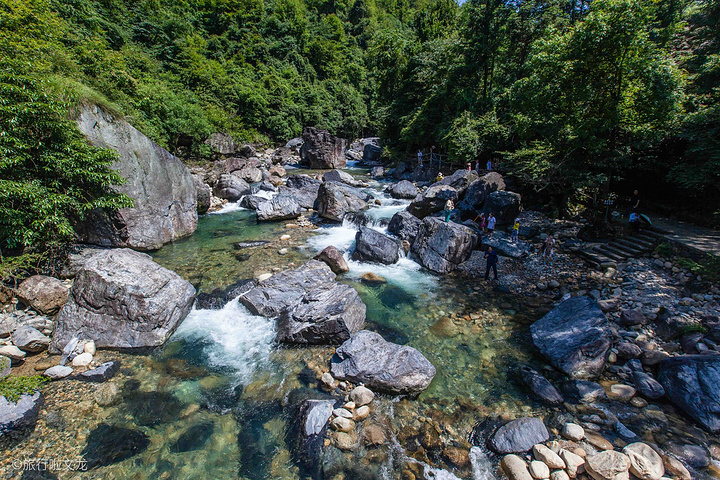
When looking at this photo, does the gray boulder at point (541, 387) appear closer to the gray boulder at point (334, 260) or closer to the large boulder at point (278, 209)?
the gray boulder at point (334, 260)

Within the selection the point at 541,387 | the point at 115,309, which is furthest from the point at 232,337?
the point at 541,387

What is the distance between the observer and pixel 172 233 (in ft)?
47.3

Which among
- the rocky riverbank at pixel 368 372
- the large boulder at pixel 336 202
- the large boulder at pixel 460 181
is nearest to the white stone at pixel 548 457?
the rocky riverbank at pixel 368 372

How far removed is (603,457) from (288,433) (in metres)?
5.59

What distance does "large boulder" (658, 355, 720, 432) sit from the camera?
18.9 ft

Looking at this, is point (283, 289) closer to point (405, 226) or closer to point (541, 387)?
point (541, 387)

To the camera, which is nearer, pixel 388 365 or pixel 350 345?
pixel 388 365

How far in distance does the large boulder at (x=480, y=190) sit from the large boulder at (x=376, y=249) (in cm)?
659

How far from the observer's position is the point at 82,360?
7062 millimetres

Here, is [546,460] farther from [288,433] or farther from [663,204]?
[663,204]

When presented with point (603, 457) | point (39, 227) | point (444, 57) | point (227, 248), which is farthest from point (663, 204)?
point (39, 227)

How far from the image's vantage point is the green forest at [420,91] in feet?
Answer: 30.3

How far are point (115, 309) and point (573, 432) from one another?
10.9 m

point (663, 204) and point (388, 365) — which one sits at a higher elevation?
point (663, 204)
